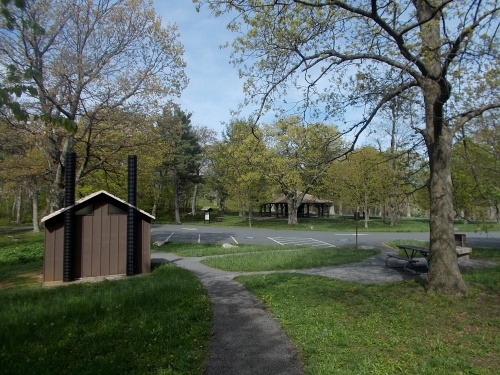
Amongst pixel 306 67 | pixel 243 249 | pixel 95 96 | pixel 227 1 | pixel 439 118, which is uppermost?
pixel 95 96

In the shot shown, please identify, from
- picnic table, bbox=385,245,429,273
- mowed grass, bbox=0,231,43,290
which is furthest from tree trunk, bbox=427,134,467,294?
mowed grass, bbox=0,231,43,290

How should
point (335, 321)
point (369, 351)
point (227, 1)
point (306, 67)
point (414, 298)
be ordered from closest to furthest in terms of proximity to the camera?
point (369, 351)
point (335, 321)
point (227, 1)
point (414, 298)
point (306, 67)

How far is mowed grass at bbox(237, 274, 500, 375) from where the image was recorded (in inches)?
161

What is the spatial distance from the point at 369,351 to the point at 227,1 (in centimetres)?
649

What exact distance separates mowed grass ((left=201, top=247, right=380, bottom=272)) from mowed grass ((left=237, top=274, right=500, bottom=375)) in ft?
10.3

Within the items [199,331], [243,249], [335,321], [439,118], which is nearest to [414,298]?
[335,321]

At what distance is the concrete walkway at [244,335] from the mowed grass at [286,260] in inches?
66.5

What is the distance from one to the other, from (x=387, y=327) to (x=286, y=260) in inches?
303

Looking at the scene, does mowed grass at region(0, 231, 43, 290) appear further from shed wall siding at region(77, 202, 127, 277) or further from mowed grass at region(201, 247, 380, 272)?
mowed grass at region(201, 247, 380, 272)

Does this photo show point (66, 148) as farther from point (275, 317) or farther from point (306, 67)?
point (275, 317)

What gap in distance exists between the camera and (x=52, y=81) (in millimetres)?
15047

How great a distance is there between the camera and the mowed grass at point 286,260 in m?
11.6

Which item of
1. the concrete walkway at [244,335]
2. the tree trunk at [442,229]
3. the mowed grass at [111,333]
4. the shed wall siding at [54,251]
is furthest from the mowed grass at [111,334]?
the tree trunk at [442,229]

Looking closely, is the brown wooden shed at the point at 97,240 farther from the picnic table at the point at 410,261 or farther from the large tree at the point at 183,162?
the large tree at the point at 183,162
